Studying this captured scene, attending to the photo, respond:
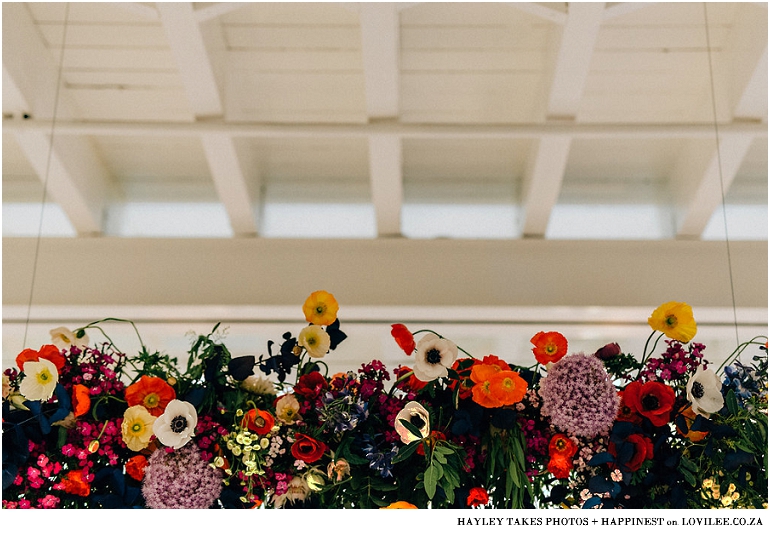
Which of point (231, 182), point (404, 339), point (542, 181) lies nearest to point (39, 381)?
point (404, 339)

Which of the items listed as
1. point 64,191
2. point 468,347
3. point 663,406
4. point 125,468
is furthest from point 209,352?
point 468,347

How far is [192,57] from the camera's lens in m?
3.43

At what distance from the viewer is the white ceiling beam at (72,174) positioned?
390cm

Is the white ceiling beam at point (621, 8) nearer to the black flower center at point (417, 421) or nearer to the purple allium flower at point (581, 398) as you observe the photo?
the purple allium flower at point (581, 398)

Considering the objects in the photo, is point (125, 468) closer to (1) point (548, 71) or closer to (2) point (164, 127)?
(2) point (164, 127)

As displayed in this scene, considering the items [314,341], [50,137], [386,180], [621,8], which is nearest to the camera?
[314,341]

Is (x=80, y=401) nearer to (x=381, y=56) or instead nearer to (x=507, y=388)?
(x=507, y=388)

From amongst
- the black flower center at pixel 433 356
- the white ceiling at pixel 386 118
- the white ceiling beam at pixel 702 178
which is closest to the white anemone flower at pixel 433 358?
the black flower center at pixel 433 356

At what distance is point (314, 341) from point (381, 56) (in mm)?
1993

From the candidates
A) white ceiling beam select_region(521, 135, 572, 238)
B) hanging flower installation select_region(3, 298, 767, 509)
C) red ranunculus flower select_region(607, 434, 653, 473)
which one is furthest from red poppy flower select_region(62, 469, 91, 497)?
white ceiling beam select_region(521, 135, 572, 238)

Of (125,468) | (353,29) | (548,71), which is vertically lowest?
(125,468)

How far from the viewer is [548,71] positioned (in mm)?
3686

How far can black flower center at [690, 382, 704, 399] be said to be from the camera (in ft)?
5.39

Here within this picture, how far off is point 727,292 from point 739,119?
1.14 metres
